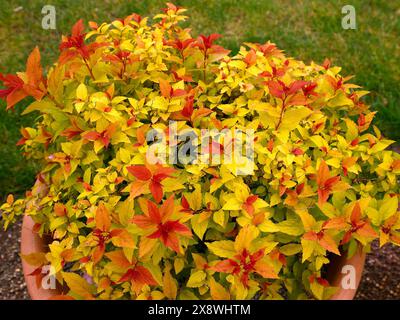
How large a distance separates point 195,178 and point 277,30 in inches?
103

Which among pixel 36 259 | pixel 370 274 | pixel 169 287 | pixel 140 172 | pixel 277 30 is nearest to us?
pixel 140 172

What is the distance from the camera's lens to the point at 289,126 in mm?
1584

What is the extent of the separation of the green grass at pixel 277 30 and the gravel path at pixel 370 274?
2.96 feet

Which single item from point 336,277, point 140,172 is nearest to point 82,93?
point 140,172

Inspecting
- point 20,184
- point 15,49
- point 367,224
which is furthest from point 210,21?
point 367,224

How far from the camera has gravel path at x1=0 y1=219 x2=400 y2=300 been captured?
232 cm

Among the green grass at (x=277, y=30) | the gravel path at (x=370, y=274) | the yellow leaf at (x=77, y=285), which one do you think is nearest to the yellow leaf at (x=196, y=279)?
the yellow leaf at (x=77, y=285)

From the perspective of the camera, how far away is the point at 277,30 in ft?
12.4

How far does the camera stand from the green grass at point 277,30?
11.0 feet

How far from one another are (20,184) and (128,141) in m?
1.59

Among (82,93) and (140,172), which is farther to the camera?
(82,93)

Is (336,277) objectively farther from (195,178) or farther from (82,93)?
(82,93)

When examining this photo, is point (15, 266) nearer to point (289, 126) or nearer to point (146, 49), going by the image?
point (146, 49)

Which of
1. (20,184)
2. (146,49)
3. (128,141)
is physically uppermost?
(146,49)
